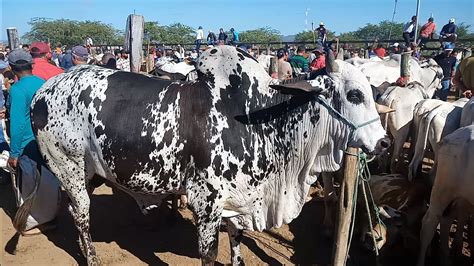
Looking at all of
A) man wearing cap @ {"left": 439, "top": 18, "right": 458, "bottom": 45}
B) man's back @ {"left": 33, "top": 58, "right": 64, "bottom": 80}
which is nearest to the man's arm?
man's back @ {"left": 33, "top": 58, "right": 64, "bottom": 80}

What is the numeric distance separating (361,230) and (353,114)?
6.96 ft

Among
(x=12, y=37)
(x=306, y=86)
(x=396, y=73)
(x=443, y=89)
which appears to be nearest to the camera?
(x=306, y=86)

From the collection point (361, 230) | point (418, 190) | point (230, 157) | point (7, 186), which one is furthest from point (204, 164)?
point (7, 186)

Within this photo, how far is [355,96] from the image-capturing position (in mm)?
2939

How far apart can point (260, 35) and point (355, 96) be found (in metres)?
47.3

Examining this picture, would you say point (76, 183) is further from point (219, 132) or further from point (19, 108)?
point (219, 132)

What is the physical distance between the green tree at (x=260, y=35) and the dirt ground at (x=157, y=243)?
4125cm

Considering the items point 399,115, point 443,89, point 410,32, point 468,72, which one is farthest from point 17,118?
point 410,32

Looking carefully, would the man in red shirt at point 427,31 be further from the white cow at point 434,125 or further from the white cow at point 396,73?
the white cow at point 434,125

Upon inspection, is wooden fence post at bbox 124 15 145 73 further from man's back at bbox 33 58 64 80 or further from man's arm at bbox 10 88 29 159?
man's arm at bbox 10 88 29 159

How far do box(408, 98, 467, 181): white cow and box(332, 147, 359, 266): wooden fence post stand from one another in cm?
249

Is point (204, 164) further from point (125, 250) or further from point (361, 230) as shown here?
point (361, 230)

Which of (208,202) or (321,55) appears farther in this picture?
(321,55)

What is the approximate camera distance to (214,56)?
3.36 meters
